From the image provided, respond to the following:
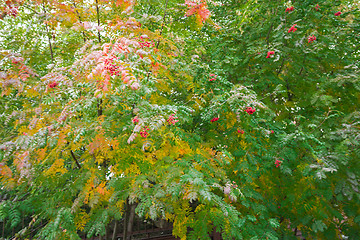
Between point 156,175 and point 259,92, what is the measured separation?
9.18 ft

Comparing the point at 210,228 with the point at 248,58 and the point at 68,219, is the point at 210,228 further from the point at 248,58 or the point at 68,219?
the point at 248,58


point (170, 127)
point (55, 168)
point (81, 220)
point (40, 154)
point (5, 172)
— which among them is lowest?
point (81, 220)

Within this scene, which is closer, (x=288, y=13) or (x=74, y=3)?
(x=74, y=3)

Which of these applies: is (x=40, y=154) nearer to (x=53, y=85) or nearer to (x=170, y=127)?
(x=53, y=85)

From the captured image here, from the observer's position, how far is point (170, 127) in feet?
8.62

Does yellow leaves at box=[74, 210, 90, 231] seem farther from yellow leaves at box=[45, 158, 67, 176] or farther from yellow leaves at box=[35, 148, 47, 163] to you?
yellow leaves at box=[35, 148, 47, 163]

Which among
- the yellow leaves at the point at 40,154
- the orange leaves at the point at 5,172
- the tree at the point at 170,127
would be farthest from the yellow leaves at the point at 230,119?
the orange leaves at the point at 5,172

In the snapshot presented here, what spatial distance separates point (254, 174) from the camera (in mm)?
3312

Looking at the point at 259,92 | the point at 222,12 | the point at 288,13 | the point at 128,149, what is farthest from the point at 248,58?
the point at 128,149

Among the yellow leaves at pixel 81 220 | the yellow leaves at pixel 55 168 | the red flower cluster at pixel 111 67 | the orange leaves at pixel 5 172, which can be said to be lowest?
the yellow leaves at pixel 81 220

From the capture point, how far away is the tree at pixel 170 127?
244 centimetres

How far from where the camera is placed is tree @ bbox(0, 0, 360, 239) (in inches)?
96.0

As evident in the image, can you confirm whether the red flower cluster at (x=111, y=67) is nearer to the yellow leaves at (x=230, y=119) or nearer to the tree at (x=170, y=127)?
the tree at (x=170, y=127)

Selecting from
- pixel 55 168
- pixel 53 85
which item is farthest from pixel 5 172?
pixel 53 85
